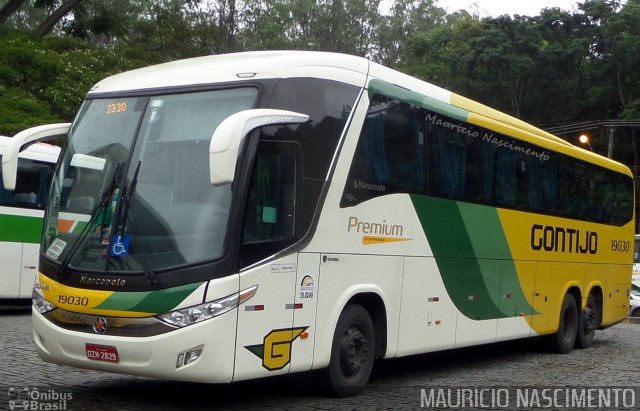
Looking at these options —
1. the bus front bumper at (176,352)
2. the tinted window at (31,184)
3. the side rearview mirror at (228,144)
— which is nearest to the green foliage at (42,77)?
the tinted window at (31,184)

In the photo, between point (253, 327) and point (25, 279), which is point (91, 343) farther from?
point (25, 279)

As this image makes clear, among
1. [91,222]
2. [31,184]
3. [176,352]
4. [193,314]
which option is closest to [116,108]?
[91,222]

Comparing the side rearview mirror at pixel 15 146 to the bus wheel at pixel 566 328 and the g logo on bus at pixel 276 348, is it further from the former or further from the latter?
the bus wheel at pixel 566 328

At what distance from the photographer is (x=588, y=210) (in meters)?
15.7

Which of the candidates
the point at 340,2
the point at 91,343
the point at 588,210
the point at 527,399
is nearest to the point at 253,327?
the point at 91,343

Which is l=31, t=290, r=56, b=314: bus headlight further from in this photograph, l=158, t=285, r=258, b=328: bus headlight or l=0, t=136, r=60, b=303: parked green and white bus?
l=0, t=136, r=60, b=303: parked green and white bus

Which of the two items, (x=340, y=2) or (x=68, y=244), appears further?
(x=340, y=2)

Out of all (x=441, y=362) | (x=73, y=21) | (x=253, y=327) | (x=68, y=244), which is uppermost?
(x=73, y=21)

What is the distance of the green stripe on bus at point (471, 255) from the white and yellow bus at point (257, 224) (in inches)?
1.6

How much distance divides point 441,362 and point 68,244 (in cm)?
659

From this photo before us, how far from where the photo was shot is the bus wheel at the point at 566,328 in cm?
1483
